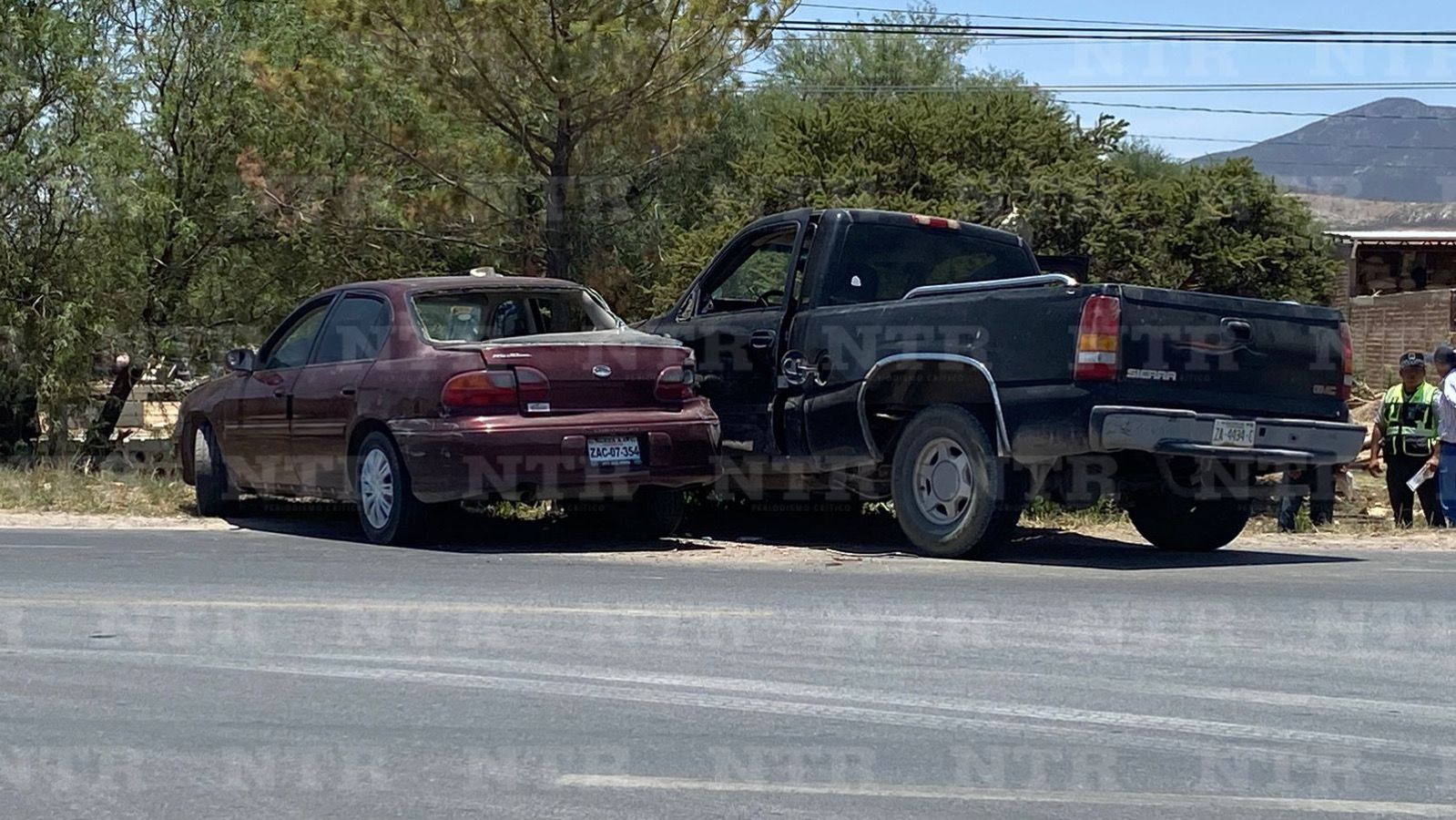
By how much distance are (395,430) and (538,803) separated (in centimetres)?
580

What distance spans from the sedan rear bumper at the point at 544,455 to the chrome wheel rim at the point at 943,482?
1352mm

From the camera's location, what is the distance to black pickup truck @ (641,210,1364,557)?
923cm

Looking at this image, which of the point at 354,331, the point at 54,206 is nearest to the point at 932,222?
the point at 354,331

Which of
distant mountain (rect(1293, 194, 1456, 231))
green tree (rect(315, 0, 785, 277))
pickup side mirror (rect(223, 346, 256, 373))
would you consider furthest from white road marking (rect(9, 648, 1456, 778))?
distant mountain (rect(1293, 194, 1456, 231))

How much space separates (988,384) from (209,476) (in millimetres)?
6025

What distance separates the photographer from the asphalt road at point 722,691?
200 inches

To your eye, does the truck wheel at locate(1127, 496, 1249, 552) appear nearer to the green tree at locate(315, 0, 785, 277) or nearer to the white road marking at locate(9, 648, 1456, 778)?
the white road marking at locate(9, 648, 1456, 778)

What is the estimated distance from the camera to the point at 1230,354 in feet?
31.3

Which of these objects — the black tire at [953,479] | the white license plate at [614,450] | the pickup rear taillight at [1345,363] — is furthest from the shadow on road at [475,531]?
the pickup rear taillight at [1345,363]

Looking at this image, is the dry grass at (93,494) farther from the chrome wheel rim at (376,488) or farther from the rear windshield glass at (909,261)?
the rear windshield glass at (909,261)

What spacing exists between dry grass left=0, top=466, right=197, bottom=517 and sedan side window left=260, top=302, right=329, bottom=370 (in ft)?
5.25

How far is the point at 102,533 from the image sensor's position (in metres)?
11.8

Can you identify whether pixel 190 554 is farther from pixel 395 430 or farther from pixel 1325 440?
pixel 1325 440

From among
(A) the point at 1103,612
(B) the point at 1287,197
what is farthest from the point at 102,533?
(B) the point at 1287,197
